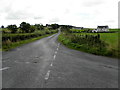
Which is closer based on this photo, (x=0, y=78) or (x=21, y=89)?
(x=21, y=89)

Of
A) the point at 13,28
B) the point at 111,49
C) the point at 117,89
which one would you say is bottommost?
the point at 117,89

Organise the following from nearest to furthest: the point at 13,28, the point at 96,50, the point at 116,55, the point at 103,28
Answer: the point at 116,55 → the point at 96,50 → the point at 13,28 → the point at 103,28

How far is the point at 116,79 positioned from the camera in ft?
17.3

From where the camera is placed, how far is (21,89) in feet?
13.5

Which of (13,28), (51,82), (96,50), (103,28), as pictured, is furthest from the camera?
Answer: (103,28)

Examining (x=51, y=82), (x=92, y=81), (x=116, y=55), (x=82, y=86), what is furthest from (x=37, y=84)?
(x=116, y=55)

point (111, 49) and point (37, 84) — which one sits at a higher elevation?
point (111, 49)

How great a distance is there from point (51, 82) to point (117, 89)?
2.73 metres

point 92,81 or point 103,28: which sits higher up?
point 103,28

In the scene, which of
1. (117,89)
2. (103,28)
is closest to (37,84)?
(117,89)

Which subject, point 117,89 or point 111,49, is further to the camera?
point 111,49

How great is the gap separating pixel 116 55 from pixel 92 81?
6.99 m

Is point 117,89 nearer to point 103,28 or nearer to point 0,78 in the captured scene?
point 0,78

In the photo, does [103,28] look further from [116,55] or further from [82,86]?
[82,86]
